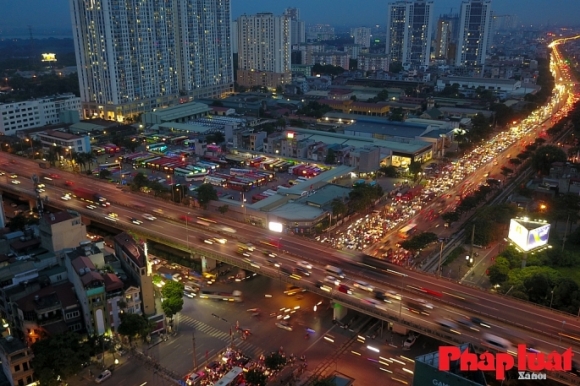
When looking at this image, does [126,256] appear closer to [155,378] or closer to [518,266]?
[155,378]

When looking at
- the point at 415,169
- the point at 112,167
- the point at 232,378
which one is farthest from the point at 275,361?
the point at 112,167

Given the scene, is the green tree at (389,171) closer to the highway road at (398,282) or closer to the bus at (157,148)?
the highway road at (398,282)

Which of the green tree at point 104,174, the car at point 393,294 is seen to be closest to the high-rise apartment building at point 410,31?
the green tree at point 104,174

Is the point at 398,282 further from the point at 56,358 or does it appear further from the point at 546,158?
the point at 546,158

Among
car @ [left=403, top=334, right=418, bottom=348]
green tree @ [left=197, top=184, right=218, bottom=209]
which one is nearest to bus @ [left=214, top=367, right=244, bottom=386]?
car @ [left=403, top=334, right=418, bottom=348]

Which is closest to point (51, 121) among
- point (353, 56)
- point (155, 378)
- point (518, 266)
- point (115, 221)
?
point (115, 221)
